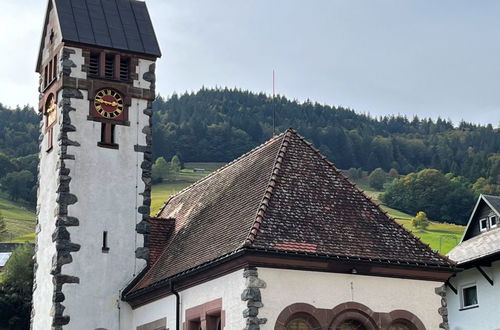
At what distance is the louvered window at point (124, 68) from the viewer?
3974cm

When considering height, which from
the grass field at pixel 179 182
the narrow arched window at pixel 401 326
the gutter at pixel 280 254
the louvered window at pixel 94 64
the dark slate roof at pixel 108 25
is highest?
the grass field at pixel 179 182

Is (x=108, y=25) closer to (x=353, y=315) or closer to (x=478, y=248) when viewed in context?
(x=353, y=315)

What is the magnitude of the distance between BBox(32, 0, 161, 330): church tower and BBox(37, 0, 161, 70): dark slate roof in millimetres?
48

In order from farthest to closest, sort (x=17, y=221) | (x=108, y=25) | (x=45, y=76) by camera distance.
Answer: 1. (x=17, y=221)
2. (x=45, y=76)
3. (x=108, y=25)

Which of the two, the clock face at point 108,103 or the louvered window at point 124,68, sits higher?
the louvered window at point 124,68

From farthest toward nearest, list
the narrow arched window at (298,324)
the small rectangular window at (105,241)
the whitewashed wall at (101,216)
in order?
the small rectangular window at (105,241) < the whitewashed wall at (101,216) < the narrow arched window at (298,324)

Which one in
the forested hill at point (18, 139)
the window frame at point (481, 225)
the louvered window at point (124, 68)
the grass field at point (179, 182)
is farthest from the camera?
the forested hill at point (18, 139)

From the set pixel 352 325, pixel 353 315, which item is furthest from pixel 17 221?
pixel 353 315

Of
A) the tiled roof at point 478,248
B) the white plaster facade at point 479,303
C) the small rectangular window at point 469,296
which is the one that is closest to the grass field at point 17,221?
the tiled roof at point 478,248

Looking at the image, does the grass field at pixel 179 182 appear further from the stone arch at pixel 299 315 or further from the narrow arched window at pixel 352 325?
the stone arch at pixel 299 315

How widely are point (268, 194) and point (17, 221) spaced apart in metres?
128

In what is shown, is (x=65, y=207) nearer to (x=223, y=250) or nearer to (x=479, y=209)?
(x=223, y=250)

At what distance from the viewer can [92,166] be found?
3822cm

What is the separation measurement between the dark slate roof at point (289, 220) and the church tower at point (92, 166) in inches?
63.1
